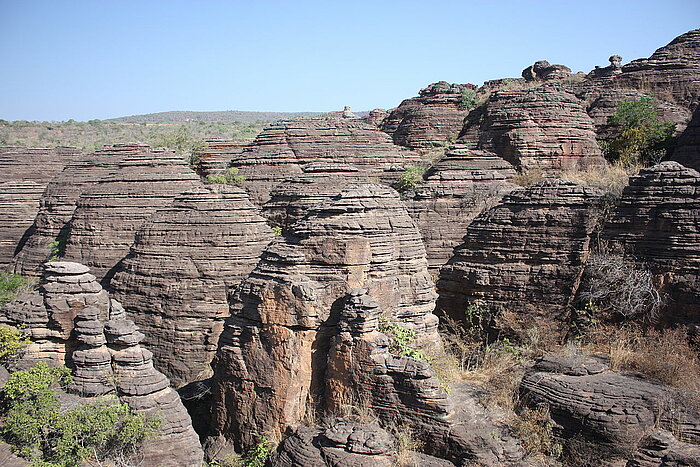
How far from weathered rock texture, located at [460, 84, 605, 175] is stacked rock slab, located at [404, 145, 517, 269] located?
8.64ft

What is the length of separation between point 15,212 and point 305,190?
46.5 feet

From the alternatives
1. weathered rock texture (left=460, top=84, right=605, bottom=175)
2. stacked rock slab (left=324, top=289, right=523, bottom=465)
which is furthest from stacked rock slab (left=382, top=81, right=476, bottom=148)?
stacked rock slab (left=324, top=289, right=523, bottom=465)

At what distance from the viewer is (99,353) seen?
36.7 feet

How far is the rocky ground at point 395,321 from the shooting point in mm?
10062

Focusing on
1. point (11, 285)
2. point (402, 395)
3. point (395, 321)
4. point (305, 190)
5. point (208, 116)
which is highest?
point (208, 116)

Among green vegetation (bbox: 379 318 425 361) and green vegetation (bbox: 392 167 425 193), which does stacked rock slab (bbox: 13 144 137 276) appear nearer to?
green vegetation (bbox: 392 167 425 193)

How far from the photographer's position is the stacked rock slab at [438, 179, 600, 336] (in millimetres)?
13578

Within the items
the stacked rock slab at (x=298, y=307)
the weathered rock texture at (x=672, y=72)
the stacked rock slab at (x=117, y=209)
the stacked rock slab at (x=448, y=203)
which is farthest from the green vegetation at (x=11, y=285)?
the weathered rock texture at (x=672, y=72)

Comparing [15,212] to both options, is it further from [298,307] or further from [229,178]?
[298,307]

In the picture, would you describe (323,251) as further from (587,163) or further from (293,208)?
(587,163)

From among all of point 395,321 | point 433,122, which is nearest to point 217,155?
point 433,122

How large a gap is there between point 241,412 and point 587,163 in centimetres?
1561

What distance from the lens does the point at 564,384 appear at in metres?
10.6

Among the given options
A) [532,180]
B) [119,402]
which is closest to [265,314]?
[119,402]
